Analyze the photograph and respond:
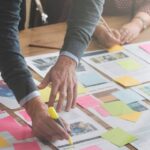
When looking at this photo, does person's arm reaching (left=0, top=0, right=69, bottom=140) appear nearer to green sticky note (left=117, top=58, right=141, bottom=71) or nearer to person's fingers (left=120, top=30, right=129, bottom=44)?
green sticky note (left=117, top=58, right=141, bottom=71)

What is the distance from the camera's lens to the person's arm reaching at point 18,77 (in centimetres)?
114

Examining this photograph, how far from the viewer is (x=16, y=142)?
3.74ft

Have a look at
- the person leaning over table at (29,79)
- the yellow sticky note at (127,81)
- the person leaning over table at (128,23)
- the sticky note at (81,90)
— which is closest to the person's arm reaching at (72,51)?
the person leaning over table at (29,79)

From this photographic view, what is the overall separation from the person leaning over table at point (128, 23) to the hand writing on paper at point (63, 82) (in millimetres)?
Answer: 488

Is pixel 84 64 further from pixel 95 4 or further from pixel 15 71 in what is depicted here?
pixel 15 71

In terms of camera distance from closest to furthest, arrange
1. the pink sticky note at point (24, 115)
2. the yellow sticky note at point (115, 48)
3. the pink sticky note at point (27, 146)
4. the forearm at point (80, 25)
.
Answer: the pink sticky note at point (27, 146), the pink sticky note at point (24, 115), the forearm at point (80, 25), the yellow sticky note at point (115, 48)

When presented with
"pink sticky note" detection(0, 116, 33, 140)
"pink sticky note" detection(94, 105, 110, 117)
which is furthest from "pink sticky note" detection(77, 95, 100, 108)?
"pink sticky note" detection(0, 116, 33, 140)

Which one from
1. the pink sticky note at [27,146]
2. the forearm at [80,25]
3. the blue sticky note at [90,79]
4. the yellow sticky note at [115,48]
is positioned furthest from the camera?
the yellow sticky note at [115,48]

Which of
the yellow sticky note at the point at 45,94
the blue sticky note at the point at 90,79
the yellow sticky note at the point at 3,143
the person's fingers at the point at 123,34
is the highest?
the person's fingers at the point at 123,34

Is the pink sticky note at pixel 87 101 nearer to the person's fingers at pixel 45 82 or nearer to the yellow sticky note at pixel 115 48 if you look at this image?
the person's fingers at pixel 45 82

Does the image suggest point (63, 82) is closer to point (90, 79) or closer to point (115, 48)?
point (90, 79)

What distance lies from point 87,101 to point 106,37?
488 mm

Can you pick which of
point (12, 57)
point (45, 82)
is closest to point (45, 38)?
point (45, 82)

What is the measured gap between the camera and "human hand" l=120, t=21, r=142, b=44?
1.83 meters
